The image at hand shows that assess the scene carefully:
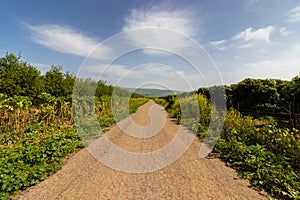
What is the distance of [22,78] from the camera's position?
43.2 ft

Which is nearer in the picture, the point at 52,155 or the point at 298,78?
the point at 52,155

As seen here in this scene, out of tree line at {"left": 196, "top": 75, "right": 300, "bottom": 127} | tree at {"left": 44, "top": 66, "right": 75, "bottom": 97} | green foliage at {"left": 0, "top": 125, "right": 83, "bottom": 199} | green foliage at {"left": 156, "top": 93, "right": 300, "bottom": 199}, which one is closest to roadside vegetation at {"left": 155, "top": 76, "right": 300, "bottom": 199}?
green foliage at {"left": 156, "top": 93, "right": 300, "bottom": 199}

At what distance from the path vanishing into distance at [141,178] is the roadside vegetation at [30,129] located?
33 centimetres

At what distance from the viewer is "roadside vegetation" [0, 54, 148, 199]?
3.65 m

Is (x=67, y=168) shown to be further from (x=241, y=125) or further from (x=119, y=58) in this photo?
(x=241, y=125)

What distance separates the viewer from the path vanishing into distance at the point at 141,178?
10.7ft

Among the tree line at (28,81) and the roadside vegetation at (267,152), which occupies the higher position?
the tree line at (28,81)

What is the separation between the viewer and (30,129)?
777cm

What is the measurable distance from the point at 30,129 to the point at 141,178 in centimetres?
619

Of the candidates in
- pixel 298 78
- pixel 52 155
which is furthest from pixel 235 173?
pixel 298 78

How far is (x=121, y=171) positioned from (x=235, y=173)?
2.61 meters

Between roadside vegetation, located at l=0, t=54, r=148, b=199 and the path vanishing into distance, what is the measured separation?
328mm

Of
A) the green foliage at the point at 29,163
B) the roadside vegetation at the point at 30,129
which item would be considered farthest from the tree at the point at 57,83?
the green foliage at the point at 29,163

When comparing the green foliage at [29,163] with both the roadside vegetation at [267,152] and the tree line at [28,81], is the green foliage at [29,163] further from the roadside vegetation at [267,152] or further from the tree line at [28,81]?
the tree line at [28,81]
